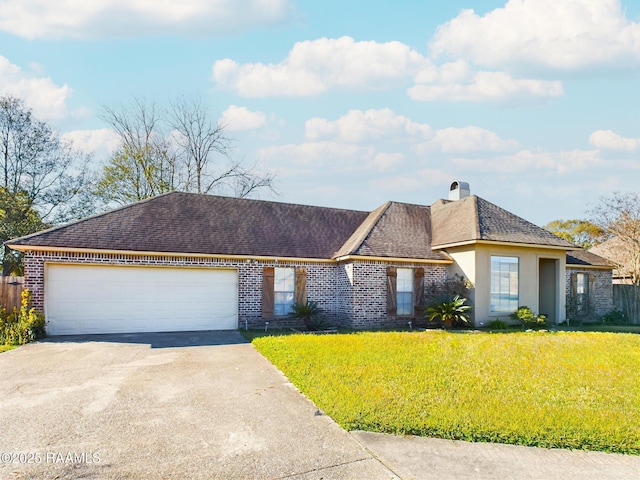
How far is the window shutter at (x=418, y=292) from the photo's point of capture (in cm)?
1505

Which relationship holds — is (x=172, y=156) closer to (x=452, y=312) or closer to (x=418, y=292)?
(x=418, y=292)

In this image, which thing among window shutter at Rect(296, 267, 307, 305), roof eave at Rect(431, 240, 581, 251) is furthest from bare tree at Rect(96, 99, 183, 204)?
roof eave at Rect(431, 240, 581, 251)

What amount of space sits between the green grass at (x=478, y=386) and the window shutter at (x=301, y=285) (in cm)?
348

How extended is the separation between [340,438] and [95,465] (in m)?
2.41

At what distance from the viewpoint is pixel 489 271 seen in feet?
47.8

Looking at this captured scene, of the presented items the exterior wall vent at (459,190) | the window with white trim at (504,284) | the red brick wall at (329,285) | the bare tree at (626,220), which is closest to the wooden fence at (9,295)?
the red brick wall at (329,285)

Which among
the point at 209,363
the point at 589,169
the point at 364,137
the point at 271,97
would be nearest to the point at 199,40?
the point at 271,97

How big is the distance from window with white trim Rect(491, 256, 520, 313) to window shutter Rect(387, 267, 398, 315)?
11.1ft

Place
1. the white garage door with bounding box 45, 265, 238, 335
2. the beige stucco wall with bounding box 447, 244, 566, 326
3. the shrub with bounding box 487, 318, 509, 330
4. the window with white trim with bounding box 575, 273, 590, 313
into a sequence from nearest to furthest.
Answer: the white garage door with bounding box 45, 265, 238, 335, the shrub with bounding box 487, 318, 509, 330, the beige stucco wall with bounding box 447, 244, 566, 326, the window with white trim with bounding box 575, 273, 590, 313

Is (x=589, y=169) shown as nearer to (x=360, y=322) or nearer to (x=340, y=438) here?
(x=360, y=322)

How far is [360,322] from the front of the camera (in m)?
14.1

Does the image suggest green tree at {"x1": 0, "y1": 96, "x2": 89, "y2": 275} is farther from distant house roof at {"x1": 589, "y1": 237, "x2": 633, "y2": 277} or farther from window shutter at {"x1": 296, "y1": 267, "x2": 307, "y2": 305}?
distant house roof at {"x1": 589, "y1": 237, "x2": 633, "y2": 277}

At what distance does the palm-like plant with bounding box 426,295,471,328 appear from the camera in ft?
46.0

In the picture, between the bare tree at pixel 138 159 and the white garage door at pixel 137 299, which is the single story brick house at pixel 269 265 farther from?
the bare tree at pixel 138 159
